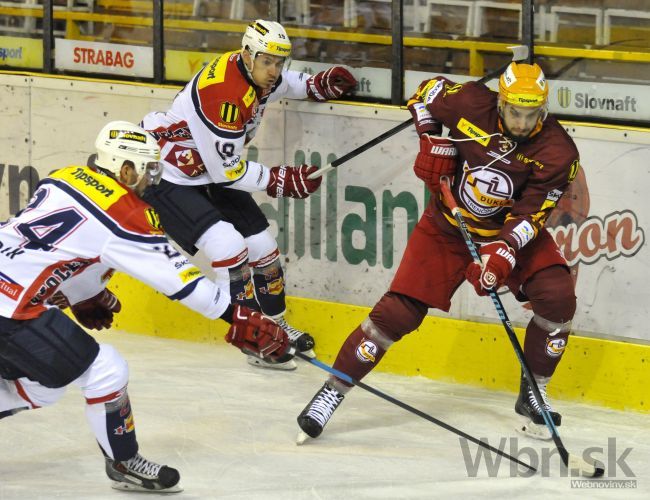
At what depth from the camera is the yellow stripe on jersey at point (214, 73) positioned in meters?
5.64

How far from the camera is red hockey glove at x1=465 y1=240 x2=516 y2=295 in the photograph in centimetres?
482

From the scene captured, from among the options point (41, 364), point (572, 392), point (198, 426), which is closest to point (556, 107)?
point (572, 392)

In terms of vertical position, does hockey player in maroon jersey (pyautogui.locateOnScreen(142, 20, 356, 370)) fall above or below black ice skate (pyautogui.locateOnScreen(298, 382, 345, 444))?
above

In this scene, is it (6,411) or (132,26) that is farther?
(132,26)

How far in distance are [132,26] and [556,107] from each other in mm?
2146

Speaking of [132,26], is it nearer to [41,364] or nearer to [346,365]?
[346,365]

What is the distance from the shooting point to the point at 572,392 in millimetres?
5512

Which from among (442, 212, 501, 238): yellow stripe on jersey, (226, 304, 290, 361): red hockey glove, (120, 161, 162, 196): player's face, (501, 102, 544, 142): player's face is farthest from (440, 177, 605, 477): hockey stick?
(120, 161, 162, 196): player's face

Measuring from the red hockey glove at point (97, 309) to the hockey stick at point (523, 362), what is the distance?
1.18m

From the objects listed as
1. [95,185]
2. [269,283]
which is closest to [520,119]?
[95,185]

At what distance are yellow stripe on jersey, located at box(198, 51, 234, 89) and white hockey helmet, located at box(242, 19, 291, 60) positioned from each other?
12cm

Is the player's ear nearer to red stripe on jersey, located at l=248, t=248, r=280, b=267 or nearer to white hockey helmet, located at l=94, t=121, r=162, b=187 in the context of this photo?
white hockey helmet, located at l=94, t=121, r=162, b=187

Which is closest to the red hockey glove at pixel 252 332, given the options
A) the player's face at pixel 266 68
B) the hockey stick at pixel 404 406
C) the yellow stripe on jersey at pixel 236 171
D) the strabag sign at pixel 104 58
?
the hockey stick at pixel 404 406

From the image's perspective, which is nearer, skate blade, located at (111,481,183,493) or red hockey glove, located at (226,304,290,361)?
red hockey glove, located at (226,304,290,361)
